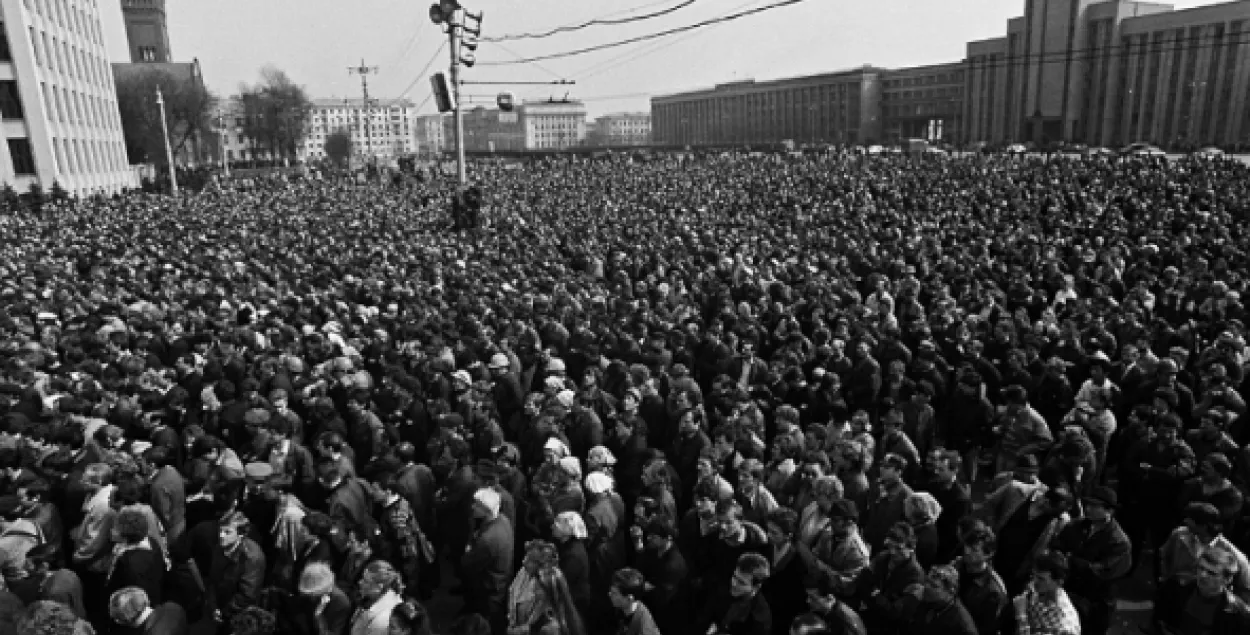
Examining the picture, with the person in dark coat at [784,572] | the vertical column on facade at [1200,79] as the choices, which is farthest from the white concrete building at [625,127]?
the person in dark coat at [784,572]

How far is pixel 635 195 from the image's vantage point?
90.8ft

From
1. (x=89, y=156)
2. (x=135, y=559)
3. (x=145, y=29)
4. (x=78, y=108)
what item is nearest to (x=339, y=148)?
(x=89, y=156)

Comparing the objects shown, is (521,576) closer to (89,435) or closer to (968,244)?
(89,435)

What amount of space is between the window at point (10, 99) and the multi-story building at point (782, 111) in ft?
221

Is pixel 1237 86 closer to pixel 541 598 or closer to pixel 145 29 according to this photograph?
pixel 541 598

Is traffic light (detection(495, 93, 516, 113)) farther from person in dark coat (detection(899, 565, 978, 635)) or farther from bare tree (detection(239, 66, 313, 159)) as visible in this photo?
bare tree (detection(239, 66, 313, 159))

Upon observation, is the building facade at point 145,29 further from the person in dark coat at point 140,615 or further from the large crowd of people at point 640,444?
the person in dark coat at point 140,615

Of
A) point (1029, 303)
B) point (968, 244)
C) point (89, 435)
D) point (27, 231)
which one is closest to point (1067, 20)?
point (968, 244)

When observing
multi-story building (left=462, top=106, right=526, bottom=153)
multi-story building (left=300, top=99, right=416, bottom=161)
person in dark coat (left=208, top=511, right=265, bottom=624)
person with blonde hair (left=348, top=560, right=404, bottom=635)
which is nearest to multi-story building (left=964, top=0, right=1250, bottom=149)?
person in dark coat (left=208, top=511, right=265, bottom=624)

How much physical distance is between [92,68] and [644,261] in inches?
1907

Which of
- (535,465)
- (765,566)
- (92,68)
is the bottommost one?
(535,465)

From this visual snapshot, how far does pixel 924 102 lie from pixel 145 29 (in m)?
89.9

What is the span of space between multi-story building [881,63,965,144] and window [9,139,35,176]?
76598mm

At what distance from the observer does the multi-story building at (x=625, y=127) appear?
17212 centimetres
